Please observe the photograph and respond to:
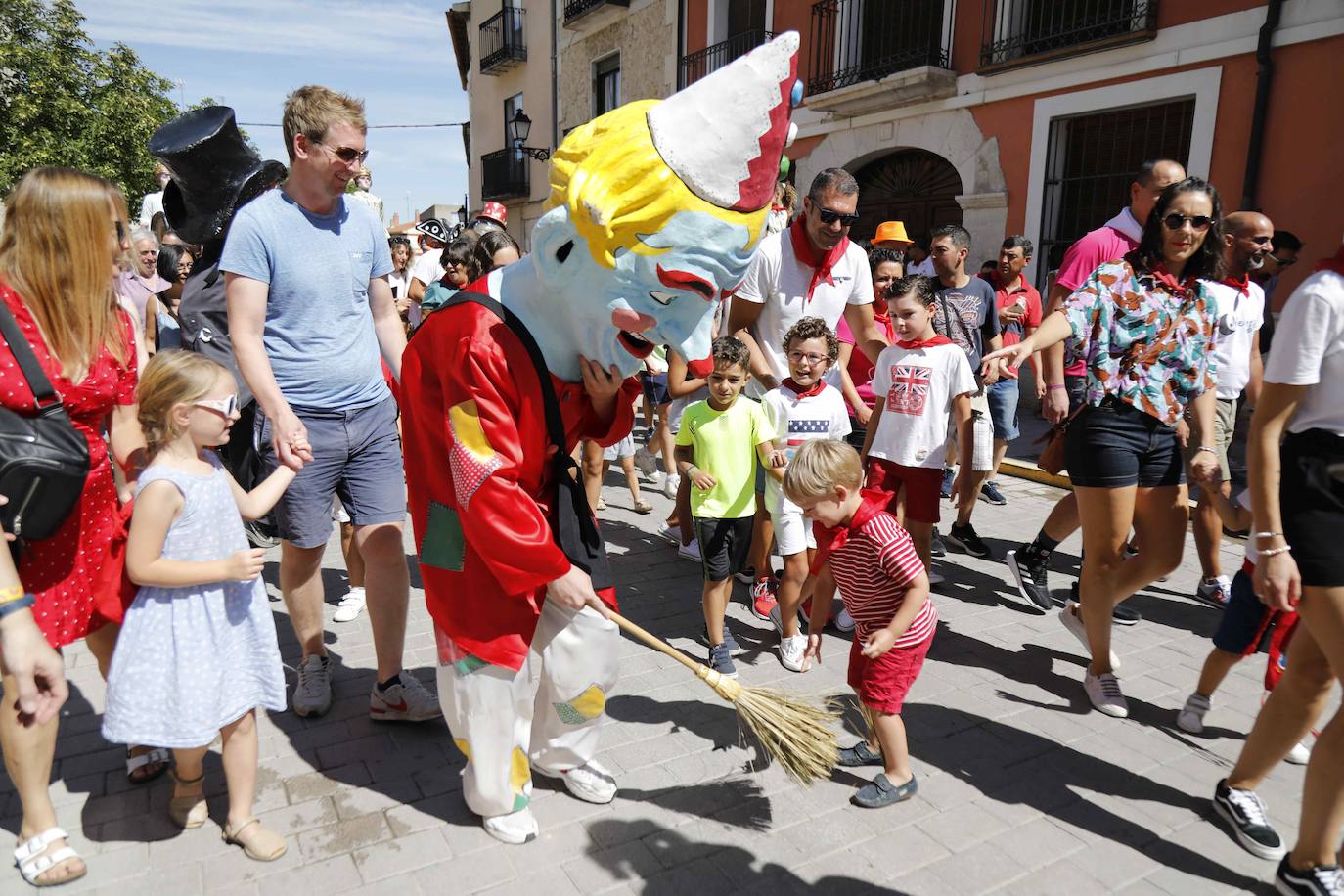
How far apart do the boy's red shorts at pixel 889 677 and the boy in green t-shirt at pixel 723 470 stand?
1043mm

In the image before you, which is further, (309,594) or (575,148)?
(309,594)

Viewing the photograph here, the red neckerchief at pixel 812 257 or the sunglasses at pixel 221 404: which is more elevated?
the red neckerchief at pixel 812 257

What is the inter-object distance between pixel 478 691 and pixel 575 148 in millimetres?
1549

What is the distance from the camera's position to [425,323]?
2.46 m

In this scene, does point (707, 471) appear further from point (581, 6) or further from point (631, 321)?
point (581, 6)

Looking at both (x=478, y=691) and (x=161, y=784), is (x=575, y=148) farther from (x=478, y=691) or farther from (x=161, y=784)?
(x=161, y=784)

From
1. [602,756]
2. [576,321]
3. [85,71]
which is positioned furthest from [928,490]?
[85,71]

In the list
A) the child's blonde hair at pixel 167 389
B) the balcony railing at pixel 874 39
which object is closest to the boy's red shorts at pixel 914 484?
the child's blonde hair at pixel 167 389

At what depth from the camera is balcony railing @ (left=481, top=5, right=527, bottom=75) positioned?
22766mm

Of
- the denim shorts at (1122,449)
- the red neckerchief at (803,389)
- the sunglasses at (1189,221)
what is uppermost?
the sunglasses at (1189,221)

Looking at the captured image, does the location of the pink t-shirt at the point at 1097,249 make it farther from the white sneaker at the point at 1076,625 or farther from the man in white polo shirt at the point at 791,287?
the white sneaker at the point at 1076,625

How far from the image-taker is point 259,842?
2520mm

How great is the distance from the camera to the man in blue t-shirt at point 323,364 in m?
2.89

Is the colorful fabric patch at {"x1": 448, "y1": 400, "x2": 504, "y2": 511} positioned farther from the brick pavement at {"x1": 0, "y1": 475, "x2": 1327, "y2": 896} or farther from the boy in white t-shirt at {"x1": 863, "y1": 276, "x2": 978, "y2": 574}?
the boy in white t-shirt at {"x1": 863, "y1": 276, "x2": 978, "y2": 574}
